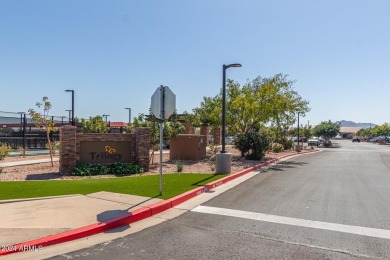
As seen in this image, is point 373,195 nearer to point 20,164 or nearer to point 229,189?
point 229,189

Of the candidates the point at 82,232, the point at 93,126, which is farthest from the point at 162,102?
the point at 93,126

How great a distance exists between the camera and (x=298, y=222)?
6801 mm

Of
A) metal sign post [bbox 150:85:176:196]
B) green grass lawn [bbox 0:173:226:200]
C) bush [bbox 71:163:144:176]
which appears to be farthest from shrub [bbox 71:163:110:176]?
metal sign post [bbox 150:85:176:196]

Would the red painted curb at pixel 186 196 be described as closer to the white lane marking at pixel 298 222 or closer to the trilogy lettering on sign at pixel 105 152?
the white lane marking at pixel 298 222

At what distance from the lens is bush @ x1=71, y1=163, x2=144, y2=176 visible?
13.1m

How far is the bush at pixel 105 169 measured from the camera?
43.0ft

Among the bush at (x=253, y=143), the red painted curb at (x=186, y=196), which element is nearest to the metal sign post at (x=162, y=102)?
the red painted curb at (x=186, y=196)

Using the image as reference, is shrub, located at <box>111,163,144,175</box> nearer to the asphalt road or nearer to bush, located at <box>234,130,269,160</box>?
the asphalt road

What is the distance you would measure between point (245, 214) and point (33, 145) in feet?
64.5

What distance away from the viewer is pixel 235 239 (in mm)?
5703

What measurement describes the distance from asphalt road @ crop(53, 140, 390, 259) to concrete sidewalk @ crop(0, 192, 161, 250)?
40.3 inches

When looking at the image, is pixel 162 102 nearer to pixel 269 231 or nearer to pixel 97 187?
pixel 97 187

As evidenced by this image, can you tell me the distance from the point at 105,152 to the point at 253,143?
34.8 ft

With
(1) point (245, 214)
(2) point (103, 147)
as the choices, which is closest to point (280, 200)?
(1) point (245, 214)
